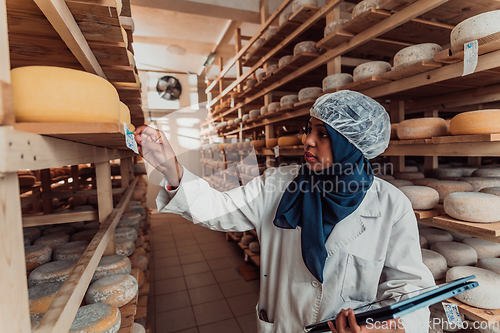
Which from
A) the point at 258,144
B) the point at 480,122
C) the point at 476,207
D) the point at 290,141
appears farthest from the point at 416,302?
the point at 258,144

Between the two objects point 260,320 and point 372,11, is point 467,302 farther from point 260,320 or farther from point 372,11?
point 372,11

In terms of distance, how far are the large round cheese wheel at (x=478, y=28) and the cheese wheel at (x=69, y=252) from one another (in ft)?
8.11

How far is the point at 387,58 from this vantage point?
9.09ft

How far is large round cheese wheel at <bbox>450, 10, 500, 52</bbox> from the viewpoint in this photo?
124 cm

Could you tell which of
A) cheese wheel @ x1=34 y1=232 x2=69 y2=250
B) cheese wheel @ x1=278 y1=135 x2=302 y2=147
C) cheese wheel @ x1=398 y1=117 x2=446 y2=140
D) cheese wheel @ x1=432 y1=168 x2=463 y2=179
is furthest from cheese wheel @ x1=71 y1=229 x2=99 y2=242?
cheese wheel @ x1=432 y1=168 x2=463 y2=179

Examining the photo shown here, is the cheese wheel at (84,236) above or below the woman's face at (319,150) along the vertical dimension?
below

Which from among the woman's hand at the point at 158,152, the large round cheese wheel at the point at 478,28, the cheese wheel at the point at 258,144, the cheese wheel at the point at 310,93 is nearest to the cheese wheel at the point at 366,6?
the large round cheese wheel at the point at 478,28

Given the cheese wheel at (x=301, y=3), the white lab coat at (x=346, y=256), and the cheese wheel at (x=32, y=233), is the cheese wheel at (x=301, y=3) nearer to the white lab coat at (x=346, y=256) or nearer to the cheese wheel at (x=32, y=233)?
the white lab coat at (x=346, y=256)

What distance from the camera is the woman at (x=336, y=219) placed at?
1067 millimetres

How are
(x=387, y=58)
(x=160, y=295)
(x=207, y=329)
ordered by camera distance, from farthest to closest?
1. (x=160, y=295)
2. (x=387, y=58)
3. (x=207, y=329)

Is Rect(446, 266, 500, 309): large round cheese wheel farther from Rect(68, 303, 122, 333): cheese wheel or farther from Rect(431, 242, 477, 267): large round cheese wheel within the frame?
Rect(68, 303, 122, 333): cheese wheel

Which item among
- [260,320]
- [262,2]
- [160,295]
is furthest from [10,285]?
[262,2]

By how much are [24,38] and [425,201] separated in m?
2.21

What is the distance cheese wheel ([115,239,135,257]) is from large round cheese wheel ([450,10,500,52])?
→ 247cm
